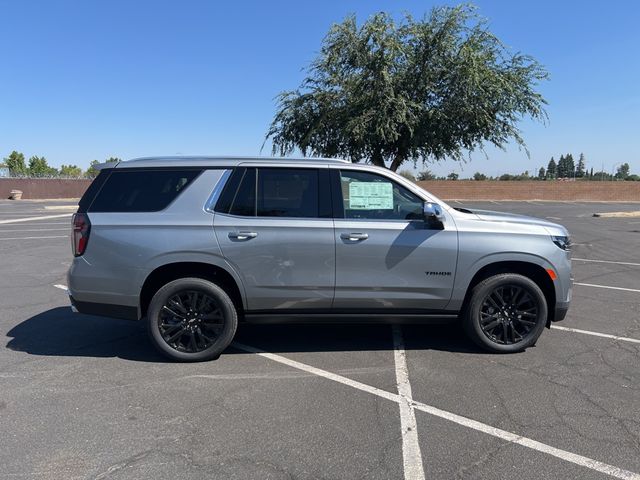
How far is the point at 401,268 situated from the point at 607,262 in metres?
8.18

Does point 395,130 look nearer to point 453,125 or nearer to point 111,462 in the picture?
point 453,125

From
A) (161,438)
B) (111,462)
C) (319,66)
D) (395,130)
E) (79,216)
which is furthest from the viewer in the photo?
(319,66)

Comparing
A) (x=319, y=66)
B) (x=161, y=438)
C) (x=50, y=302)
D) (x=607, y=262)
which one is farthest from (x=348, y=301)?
(x=319, y=66)

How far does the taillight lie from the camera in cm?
460

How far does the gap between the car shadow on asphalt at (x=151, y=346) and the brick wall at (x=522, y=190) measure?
44.8m

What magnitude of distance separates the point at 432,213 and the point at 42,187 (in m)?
49.0

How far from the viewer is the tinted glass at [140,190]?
4688 mm

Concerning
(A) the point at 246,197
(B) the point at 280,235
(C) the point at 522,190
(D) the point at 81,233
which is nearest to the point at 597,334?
(B) the point at 280,235

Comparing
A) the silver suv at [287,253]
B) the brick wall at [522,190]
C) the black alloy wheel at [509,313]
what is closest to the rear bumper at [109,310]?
the silver suv at [287,253]

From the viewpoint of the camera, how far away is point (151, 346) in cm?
521

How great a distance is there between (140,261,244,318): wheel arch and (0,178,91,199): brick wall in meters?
46.5

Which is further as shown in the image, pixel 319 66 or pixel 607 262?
pixel 319 66

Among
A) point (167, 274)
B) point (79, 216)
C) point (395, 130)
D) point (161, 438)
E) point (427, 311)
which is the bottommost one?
point (161, 438)

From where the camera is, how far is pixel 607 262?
10734 millimetres
